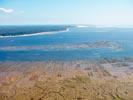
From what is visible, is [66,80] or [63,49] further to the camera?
[63,49]

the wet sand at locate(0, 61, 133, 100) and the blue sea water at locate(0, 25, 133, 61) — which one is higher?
the wet sand at locate(0, 61, 133, 100)

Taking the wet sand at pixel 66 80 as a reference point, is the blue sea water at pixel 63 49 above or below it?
below

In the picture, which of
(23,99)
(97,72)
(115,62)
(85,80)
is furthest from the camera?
(115,62)

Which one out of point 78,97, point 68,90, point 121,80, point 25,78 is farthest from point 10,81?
point 121,80

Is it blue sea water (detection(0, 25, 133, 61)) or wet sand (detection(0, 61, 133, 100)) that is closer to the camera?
wet sand (detection(0, 61, 133, 100))

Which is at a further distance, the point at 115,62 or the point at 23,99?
the point at 115,62

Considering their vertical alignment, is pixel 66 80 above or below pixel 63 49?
above

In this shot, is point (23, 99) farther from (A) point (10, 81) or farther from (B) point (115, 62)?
(B) point (115, 62)

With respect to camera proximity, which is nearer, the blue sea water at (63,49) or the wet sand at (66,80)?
the wet sand at (66,80)
